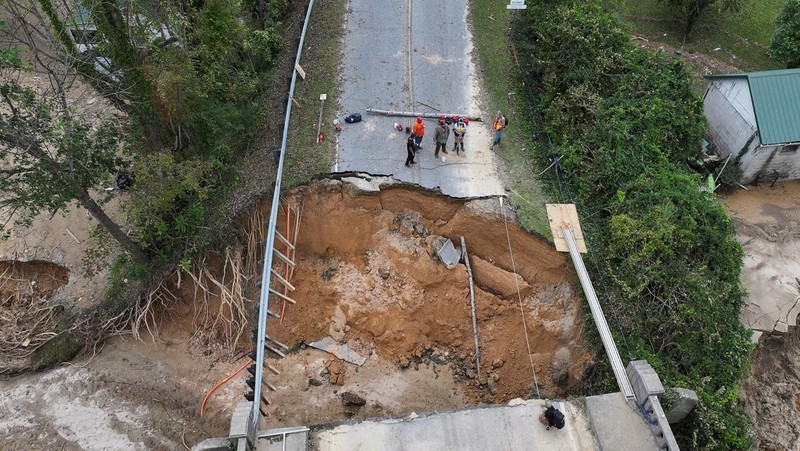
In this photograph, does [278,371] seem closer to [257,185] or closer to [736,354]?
[257,185]

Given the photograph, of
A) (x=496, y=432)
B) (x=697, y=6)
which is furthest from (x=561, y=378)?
(x=697, y=6)

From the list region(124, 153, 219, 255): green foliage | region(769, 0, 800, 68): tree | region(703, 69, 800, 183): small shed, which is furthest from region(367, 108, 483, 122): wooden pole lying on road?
region(769, 0, 800, 68): tree

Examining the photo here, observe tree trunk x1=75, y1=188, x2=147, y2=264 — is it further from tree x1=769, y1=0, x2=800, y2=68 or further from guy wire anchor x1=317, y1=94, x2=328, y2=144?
tree x1=769, y1=0, x2=800, y2=68

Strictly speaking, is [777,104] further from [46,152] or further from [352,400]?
[46,152]

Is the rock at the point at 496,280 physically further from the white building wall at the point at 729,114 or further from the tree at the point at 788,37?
the tree at the point at 788,37

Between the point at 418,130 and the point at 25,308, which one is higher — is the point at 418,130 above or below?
above

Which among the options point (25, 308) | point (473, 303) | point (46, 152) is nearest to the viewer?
point (46, 152)
